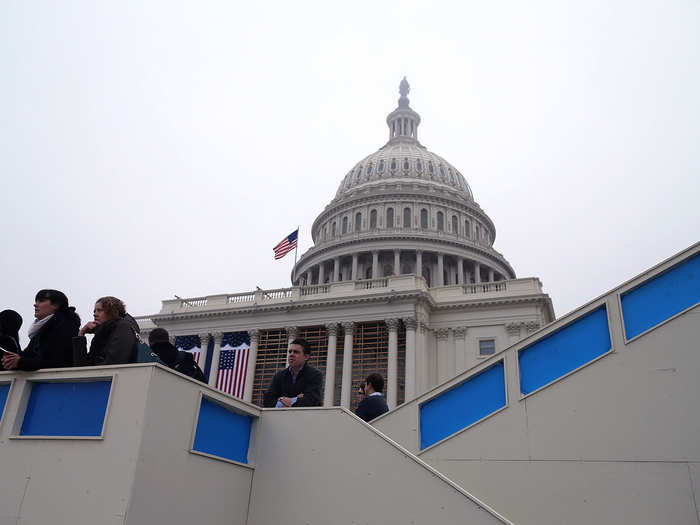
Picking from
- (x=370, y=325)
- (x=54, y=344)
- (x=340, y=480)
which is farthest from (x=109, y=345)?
(x=370, y=325)

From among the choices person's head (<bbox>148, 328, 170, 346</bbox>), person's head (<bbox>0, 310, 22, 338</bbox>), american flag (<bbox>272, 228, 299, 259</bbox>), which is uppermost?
american flag (<bbox>272, 228, 299, 259</bbox>)

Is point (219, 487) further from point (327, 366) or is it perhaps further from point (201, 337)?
point (201, 337)

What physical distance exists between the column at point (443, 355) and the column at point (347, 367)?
6321 mm

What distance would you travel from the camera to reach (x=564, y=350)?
8.62 metres

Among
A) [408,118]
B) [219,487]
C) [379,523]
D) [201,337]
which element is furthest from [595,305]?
[408,118]

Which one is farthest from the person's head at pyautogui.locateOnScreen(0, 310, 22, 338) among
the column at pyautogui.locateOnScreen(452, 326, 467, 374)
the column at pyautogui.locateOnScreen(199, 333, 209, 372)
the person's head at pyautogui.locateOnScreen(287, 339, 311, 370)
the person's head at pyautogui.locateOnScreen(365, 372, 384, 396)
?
the column at pyautogui.locateOnScreen(199, 333, 209, 372)

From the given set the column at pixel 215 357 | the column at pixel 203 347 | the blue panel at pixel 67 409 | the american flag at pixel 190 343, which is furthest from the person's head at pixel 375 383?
the american flag at pixel 190 343

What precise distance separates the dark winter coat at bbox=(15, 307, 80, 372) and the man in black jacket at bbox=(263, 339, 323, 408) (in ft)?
8.56

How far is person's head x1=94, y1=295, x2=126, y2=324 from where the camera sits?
23.0 ft

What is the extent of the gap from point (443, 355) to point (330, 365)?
8087 millimetres

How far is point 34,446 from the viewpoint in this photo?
6.01 metres

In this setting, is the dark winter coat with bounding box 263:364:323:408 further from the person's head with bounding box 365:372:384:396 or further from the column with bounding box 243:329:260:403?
the column with bounding box 243:329:260:403

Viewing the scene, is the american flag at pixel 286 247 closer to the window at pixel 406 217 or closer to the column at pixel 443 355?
the column at pixel 443 355

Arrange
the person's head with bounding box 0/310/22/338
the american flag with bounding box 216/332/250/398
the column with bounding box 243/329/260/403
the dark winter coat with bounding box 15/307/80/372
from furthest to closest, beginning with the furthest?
the column with bounding box 243/329/260/403 < the american flag with bounding box 216/332/250/398 < the person's head with bounding box 0/310/22/338 < the dark winter coat with bounding box 15/307/80/372
